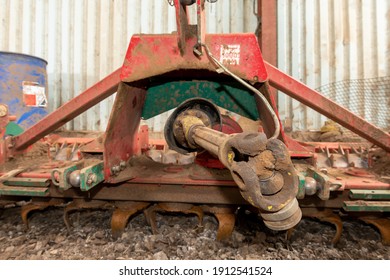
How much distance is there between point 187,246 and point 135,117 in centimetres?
101

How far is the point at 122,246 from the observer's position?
5.55ft

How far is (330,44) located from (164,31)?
2527 millimetres

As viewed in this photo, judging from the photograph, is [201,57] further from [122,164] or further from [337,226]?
[337,226]

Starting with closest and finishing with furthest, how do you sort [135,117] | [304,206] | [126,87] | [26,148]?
[126,87] < [304,206] < [135,117] < [26,148]

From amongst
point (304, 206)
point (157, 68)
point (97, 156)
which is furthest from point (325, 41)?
point (97, 156)

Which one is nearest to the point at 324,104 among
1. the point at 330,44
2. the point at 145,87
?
the point at 145,87

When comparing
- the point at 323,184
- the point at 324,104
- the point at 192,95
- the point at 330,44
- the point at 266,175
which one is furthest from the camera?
the point at 330,44

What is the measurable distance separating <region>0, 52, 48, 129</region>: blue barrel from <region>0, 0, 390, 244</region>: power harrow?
90 cm

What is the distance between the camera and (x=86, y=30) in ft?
13.8

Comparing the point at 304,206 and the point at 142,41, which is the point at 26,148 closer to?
the point at 142,41

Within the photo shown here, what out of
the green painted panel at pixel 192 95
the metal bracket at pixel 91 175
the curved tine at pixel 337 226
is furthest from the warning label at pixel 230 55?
the curved tine at pixel 337 226

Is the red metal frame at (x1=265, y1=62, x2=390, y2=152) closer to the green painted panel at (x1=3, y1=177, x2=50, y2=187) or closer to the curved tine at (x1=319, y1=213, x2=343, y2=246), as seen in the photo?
the curved tine at (x1=319, y1=213, x2=343, y2=246)

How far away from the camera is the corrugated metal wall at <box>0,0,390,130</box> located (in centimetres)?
385

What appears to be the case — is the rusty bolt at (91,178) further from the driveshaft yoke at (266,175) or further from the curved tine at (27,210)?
the driveshaft yoke at (266,175)
